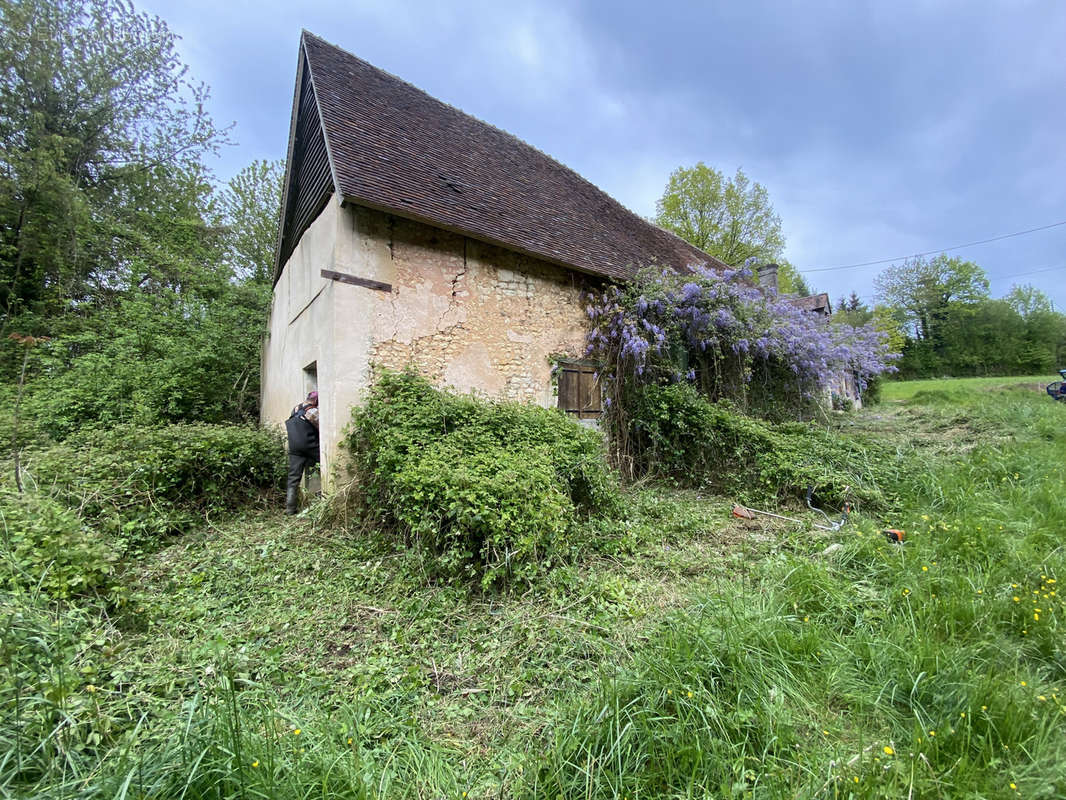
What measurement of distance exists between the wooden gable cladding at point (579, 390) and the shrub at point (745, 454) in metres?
0.76

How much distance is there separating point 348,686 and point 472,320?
490 cm

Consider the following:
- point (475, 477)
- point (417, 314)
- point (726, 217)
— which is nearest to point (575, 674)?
point (475, 477)

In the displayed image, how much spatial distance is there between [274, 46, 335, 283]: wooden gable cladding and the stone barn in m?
0.04

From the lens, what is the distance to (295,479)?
5762mm

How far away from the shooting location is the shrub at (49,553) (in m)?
2.62

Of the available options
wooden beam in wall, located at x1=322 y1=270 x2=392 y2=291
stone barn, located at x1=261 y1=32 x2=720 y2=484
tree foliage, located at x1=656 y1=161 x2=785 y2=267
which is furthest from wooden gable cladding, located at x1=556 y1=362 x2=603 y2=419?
tree foliage, located at x1=656 y1=161 x2=785 y2=267

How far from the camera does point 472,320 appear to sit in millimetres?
6270

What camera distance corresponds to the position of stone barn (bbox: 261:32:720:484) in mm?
5375

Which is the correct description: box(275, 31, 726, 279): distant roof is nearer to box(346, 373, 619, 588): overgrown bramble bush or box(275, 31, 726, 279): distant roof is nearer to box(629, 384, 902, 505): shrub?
box(346, 373, 619, 588): overgrown bramble bush

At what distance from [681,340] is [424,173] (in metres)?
5.54

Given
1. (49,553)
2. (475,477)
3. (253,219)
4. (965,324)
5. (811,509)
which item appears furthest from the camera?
(965,324)

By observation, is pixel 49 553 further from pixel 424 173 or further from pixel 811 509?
pixel 811 509

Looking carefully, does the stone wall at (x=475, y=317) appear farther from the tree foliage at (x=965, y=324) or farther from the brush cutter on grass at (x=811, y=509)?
the tree foliage at (x=965, y=324)

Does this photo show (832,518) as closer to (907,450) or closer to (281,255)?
(907,450)
